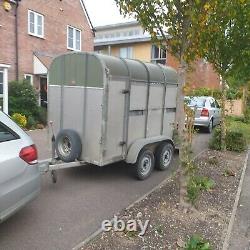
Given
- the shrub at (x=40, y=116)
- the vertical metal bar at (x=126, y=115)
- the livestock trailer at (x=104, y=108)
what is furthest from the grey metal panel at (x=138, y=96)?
the shrub at (x=40, y=116)

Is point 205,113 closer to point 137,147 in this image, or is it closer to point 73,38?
point 137,147

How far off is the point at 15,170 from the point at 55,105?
9.59 feet

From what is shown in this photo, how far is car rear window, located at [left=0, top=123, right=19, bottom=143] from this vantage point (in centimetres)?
405

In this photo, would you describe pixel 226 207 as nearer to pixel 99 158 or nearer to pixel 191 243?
pixel 191 243

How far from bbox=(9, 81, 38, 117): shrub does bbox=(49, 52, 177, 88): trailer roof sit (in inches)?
318

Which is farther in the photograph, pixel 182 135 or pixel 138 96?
pixel 138 96

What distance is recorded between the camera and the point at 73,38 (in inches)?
802

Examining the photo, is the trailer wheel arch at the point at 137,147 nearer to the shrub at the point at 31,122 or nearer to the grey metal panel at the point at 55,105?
the grey metal panel at the point at 55,105

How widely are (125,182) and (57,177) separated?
1516 mm

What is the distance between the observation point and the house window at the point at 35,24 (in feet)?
54.6

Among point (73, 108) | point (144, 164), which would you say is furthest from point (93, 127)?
point (144, 164)

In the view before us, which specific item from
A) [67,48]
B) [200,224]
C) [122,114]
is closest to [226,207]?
[200,224]

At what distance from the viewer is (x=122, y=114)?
6.26 meters

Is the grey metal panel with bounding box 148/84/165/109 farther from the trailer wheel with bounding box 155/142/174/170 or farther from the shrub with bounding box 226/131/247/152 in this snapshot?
the shrub with bounding box 226/131/247/152
